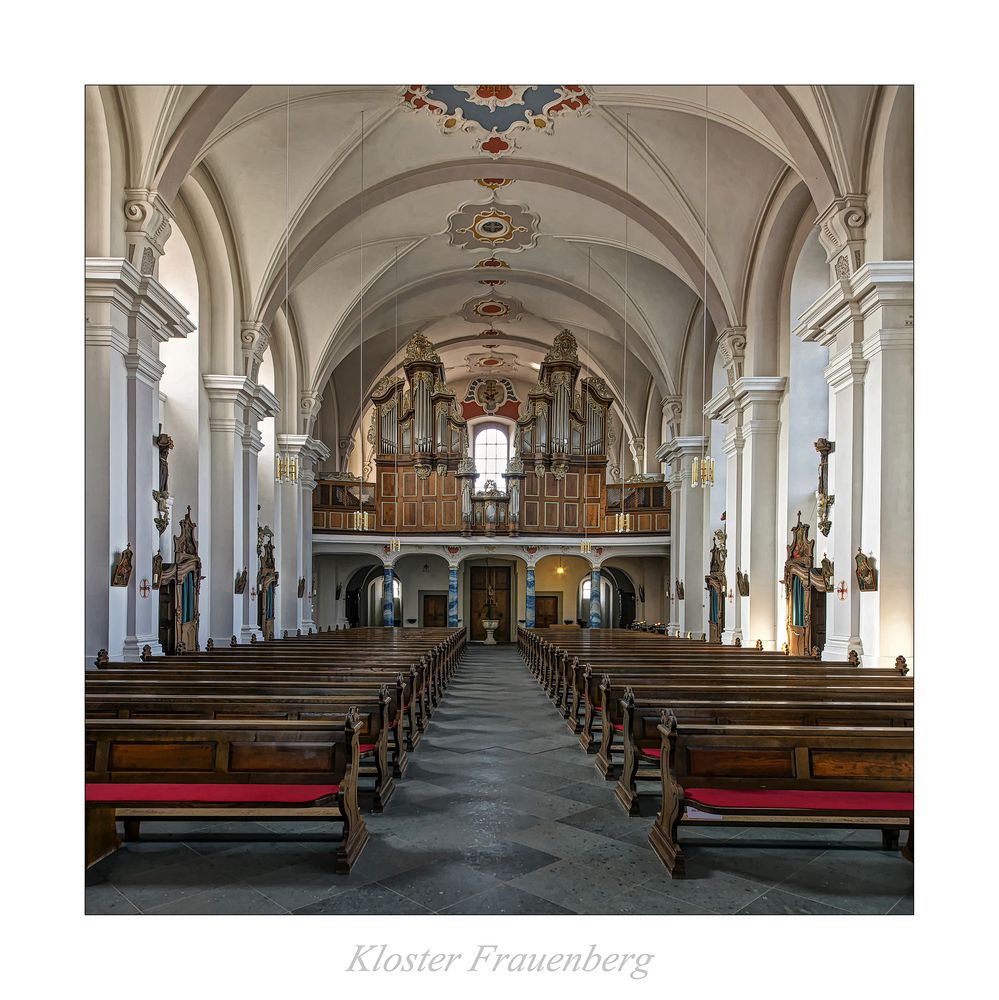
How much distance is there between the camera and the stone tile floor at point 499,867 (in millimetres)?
3955

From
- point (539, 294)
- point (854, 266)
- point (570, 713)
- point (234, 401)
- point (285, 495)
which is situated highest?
point (539, 294)

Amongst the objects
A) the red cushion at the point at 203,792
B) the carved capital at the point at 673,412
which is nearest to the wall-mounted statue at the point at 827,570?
the red cushion at the point at 203,792

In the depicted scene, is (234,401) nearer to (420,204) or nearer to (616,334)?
(420,204)

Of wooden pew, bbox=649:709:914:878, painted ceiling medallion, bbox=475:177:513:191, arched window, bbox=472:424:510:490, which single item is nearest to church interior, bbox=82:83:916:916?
wooden pew, bbox=649:709:914:878

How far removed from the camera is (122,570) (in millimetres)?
8883

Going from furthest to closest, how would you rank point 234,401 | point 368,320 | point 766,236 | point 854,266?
point 368,320, point 234,401, point 766,236, point 854,266

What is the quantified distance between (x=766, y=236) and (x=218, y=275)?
334 inches

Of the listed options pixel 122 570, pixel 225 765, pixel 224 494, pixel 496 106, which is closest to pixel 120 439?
pixel 122 570

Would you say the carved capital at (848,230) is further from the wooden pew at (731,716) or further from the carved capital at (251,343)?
the carved capital at (251,343)

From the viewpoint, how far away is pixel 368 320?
69.3ft

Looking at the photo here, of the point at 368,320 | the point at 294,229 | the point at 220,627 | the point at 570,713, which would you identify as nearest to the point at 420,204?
the point at 294,229

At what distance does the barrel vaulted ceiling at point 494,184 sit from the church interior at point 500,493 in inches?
2.5

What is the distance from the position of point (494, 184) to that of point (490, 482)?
39.7ft

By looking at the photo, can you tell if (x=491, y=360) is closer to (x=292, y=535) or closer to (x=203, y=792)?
(x=292, y=535)
